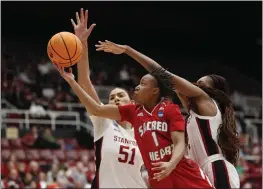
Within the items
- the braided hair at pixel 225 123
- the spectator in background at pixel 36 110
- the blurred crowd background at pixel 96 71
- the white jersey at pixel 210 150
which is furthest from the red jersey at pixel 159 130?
the spectator in background at pixel 36 110

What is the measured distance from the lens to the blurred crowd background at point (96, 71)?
13.0 meters

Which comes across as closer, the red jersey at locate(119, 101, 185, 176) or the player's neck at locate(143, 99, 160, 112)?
the red jersey at locate(119, 101, 185, 176)

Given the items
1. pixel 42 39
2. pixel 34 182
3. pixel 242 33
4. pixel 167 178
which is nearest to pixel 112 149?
pixel 167 178

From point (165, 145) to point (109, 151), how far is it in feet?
3.75

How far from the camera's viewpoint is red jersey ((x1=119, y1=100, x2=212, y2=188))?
3.89 meters

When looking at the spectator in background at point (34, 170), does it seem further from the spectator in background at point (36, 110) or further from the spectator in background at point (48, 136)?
the spectator in background at point (36, 110)

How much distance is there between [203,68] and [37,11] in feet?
26.8

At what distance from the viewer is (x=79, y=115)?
1706cm

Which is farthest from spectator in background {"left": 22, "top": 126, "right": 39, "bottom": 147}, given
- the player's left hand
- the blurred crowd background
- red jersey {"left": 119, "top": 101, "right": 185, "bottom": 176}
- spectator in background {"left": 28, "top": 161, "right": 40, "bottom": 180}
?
the player's left hand

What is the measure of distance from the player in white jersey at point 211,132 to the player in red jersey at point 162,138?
0.16m

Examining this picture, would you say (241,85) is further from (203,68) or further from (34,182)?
(34,182)

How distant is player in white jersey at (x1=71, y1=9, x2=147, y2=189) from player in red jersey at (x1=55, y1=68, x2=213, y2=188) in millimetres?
945

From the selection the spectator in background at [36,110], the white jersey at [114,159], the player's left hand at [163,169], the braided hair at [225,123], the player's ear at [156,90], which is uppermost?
the player's ear at [156,90]

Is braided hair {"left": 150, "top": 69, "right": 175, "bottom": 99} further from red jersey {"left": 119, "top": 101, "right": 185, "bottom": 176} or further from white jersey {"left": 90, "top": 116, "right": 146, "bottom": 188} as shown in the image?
white jersey {"left": 90, "top": 116, "right": 146, "bottom": 188}
